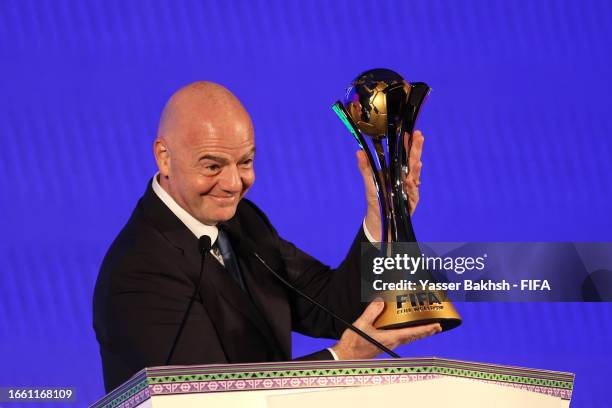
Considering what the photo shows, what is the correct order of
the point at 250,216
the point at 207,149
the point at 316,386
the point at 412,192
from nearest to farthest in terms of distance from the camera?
the point at 316,386, the point at 207,149, the point at 412,192, the point at 250,216

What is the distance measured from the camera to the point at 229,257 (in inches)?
77.9

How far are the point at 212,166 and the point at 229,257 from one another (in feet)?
0.64

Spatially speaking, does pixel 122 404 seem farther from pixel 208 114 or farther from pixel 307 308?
pixel 307 308

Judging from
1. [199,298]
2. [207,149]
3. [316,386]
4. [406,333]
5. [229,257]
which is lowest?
[316,386]

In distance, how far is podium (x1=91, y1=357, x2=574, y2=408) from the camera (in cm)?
121

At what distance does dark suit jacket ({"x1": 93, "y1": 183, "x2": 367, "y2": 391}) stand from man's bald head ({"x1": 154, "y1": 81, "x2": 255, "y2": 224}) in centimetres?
8

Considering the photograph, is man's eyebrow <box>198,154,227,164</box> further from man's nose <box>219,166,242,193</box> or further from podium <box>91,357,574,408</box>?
podium <box>91,357,574,408</box>

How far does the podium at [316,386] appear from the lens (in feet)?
3.97

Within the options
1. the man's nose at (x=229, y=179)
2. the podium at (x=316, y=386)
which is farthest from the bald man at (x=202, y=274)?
the podium at (x=316, y=386)

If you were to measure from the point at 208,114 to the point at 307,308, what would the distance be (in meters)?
0.45

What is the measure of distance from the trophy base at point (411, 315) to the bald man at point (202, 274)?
0.04ft

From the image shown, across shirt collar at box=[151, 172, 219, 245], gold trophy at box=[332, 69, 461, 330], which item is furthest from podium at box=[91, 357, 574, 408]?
shirt collar at box=[151, 172, 219, 245]

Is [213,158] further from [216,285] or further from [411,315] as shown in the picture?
[411,315]

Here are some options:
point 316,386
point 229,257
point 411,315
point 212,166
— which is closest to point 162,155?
point 212,166
